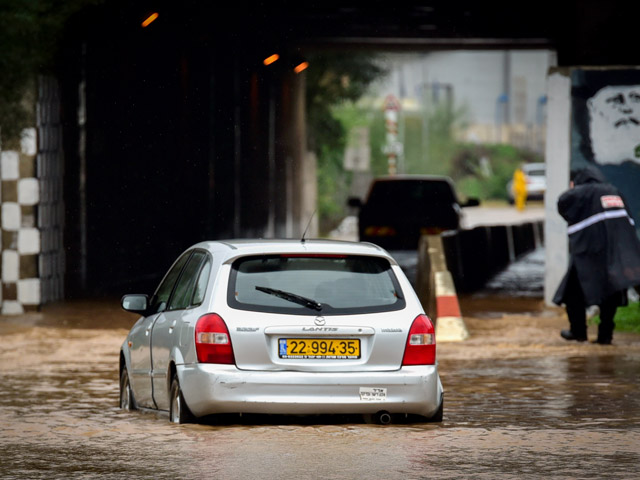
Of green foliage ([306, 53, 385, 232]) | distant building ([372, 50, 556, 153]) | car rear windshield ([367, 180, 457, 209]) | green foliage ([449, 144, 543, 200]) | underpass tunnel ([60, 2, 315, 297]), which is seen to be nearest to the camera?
underpass tunnel ([60, 2, 315, 297])

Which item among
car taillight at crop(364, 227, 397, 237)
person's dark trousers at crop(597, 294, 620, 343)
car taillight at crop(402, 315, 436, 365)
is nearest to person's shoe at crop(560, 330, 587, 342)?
person's dark trousers at crop(597, 294, 620, 343)

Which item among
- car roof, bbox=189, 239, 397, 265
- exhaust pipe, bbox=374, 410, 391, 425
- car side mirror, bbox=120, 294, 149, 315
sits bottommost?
exhaust pipe, bbox=374, 410, 391, 425

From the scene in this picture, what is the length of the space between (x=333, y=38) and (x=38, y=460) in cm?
2117

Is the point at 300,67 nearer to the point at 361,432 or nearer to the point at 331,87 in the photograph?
the point at 331,87

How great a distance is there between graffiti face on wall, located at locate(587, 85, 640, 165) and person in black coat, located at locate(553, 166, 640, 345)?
4107mm

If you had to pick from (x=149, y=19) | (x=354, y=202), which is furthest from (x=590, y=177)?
(x=354, y=202)

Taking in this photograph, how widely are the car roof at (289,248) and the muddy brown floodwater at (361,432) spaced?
40.4 inches

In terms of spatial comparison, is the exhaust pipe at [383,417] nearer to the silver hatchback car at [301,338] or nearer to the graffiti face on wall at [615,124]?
the silver hatchback car at [301,338]

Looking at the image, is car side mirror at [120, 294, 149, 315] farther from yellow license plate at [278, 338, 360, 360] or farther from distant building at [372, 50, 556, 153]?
distant building at [372, 50, 556, 153]

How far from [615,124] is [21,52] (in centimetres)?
756

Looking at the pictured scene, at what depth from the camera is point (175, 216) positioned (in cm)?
2581

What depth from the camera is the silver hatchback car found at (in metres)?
9.20

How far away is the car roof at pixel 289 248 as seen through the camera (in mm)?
9609

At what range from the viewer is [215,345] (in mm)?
9203
